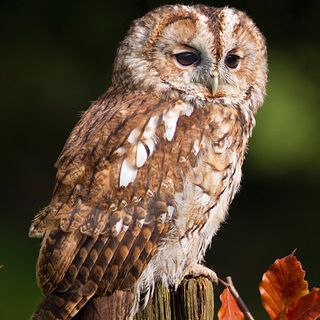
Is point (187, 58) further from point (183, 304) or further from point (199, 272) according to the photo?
point (183, 304)

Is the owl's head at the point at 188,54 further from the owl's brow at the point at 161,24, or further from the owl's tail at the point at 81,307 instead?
the owl's tail at the point at 81,307

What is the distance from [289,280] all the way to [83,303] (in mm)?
698

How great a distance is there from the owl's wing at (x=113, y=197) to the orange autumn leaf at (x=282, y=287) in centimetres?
65

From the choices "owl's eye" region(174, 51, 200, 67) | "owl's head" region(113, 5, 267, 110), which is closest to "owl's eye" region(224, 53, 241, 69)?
"owl's head" region(113, 5, 267, 110)

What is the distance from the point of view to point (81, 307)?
280cm

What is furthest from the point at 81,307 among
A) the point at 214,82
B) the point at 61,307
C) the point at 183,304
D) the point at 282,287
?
the point at 214,82

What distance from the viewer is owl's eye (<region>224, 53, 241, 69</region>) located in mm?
3408

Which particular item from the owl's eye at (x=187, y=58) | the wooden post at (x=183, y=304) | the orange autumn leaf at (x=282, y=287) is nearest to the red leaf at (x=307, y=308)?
the orange autumn leaf at (x=282, y=287)

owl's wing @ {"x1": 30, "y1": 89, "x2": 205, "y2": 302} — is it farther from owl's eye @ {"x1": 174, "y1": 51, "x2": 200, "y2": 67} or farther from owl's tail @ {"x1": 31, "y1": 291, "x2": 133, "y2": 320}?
owl's eye @ {"x1": 174, "y1": 51, "x2": 200, "y2": 67}

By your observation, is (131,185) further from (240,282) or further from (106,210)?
(240,282)

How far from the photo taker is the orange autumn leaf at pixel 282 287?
7.61 feet

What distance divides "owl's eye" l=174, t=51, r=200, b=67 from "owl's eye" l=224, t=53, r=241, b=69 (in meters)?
0.11

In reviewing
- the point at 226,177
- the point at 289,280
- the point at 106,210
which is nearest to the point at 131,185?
the point at 106,210

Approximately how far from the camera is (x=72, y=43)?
6.84 m
